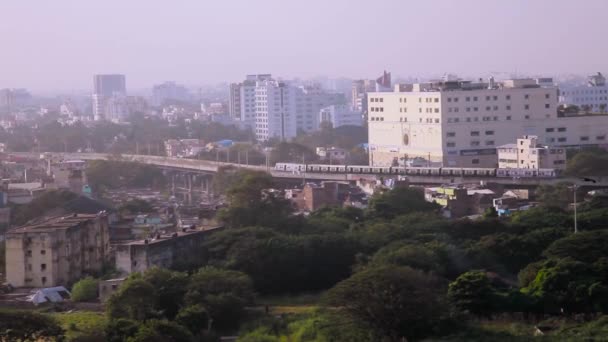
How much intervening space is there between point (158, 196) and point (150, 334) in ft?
49.2

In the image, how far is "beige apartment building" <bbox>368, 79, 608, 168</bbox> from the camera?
84.3ft

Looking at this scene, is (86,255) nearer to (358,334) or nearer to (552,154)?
(358,334)

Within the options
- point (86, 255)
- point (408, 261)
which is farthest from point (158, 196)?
point (408, 261)

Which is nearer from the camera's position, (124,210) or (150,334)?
(150,334)

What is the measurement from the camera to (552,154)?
2236cm

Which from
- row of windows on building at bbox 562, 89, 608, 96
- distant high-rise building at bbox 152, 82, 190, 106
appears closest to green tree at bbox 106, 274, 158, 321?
row of windows on building at bbox 562, 89, 608, 96

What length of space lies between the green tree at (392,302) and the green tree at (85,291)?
9.54ft

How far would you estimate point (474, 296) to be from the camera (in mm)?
11148

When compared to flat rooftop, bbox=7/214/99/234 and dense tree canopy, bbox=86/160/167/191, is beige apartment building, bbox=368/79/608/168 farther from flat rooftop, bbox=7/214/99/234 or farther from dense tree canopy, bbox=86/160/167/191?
flat rooftop, bbox=7/214/99/234

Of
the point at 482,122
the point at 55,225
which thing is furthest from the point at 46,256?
the point at 482,122

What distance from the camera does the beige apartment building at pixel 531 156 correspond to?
22.2m

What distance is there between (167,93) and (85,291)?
7416cm

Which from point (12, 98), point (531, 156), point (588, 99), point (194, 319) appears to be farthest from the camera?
point (12, 98)

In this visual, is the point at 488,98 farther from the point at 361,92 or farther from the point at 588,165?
the point at 361,92
